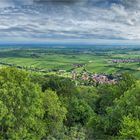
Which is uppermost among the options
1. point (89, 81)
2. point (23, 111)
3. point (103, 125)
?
point (23, 111)

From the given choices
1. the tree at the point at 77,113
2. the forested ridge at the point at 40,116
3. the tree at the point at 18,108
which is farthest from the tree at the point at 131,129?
the tree at the point at 77,113

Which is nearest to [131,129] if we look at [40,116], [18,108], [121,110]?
[121,110]

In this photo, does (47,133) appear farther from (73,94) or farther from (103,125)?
(73,94)

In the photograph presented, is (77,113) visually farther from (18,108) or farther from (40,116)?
(18,108)

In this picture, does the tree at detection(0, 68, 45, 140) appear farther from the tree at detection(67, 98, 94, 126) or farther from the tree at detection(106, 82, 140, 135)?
the tree at detection(67, 98, 94, 126)

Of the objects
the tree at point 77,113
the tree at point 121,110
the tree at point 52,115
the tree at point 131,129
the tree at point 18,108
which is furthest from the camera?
the tree at point 77,113

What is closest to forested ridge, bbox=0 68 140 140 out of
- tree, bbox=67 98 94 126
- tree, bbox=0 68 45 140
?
tree, bbox=0 68 45 140

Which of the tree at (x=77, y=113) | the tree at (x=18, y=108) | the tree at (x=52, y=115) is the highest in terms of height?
the tree at (x=18, y=108)

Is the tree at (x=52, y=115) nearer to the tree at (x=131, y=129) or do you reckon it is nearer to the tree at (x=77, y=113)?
the tree at (x=131, y=129)

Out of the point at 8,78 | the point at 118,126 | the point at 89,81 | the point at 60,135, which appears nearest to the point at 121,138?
the point at 118,126
